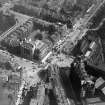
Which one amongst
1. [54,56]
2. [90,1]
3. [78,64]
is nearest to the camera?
[78,64]

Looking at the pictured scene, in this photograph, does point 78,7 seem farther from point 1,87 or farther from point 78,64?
point 1,87

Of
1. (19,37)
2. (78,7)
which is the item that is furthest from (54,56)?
(78,7)

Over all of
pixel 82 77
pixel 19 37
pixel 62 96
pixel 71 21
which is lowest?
pixel 62 96

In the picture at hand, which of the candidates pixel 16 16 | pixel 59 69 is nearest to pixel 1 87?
pixel 59 69

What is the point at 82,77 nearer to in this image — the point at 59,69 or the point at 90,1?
the point at 59,69

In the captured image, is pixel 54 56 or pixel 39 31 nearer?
pixel 54 56

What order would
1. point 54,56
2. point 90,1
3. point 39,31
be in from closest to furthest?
point 54,56, point 39,31, point 90,1

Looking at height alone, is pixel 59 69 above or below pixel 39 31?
below
